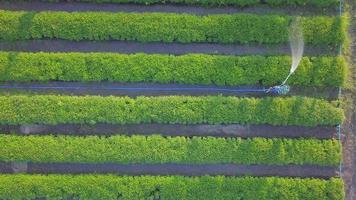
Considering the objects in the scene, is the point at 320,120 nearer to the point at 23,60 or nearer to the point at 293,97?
the point at 293,97

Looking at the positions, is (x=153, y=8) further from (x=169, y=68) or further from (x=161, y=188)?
(x=161, y=188)

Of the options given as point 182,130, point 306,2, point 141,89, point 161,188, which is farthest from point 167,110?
point 306,2

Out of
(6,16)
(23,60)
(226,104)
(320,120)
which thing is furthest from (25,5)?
(320,120)

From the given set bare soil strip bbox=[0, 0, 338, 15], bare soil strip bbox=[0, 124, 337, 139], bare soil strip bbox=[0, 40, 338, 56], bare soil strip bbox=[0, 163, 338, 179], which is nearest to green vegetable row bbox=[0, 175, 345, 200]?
bare soil strip bbox=[0, 163, 338, 179]

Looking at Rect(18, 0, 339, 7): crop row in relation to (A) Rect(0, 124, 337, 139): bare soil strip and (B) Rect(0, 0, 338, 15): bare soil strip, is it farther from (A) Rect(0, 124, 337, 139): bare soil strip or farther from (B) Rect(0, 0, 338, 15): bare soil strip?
(A) Rect(0, 124, 337, 139): bare soil strip

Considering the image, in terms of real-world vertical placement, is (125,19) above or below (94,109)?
above

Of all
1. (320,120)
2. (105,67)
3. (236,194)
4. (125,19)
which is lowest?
(236,194)
